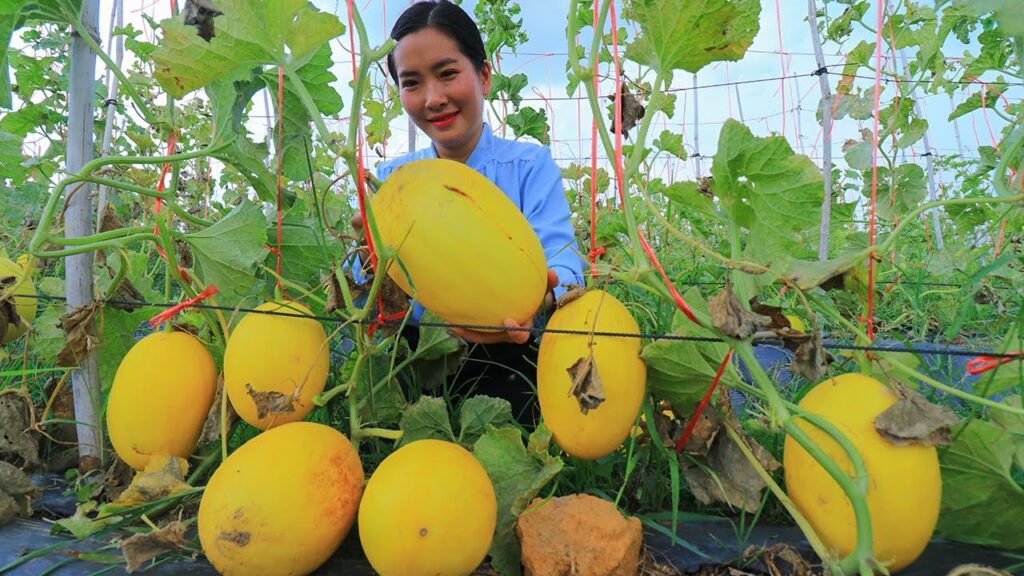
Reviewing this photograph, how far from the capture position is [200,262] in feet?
3.47

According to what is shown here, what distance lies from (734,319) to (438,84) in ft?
3.26

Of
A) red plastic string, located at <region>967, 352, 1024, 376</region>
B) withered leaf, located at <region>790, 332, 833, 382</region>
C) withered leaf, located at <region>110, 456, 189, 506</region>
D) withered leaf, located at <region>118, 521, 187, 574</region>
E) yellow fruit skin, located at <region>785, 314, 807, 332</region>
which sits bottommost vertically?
withered leaf, located at <region>118, 521, 187, 574</region>

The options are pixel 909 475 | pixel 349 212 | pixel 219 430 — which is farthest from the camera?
pixel 349 212

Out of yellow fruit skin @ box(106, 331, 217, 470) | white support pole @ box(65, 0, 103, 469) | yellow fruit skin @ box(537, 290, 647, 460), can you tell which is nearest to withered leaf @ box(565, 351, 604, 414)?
yellow fruit skin @ box(537, 290, 647, 460)

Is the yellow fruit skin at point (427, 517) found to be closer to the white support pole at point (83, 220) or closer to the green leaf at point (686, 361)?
the green leaf at point (686, 361)

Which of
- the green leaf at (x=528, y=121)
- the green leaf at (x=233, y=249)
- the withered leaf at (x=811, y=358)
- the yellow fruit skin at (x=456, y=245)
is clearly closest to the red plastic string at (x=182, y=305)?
the green leaf at (x=233, y=249)

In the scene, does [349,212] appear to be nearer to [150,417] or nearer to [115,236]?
[115,236]

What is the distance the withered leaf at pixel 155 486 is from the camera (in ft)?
3.00

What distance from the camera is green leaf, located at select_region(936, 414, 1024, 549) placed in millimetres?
782

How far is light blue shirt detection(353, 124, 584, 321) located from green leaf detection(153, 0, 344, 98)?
598mm

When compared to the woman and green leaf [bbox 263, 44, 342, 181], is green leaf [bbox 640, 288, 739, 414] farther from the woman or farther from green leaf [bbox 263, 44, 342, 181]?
green leaf [bbox 263, 44, 342, 181]

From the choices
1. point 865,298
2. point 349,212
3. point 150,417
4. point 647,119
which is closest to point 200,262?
point 150,417

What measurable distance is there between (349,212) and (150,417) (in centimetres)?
103

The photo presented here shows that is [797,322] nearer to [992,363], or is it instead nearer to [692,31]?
[992,363]
